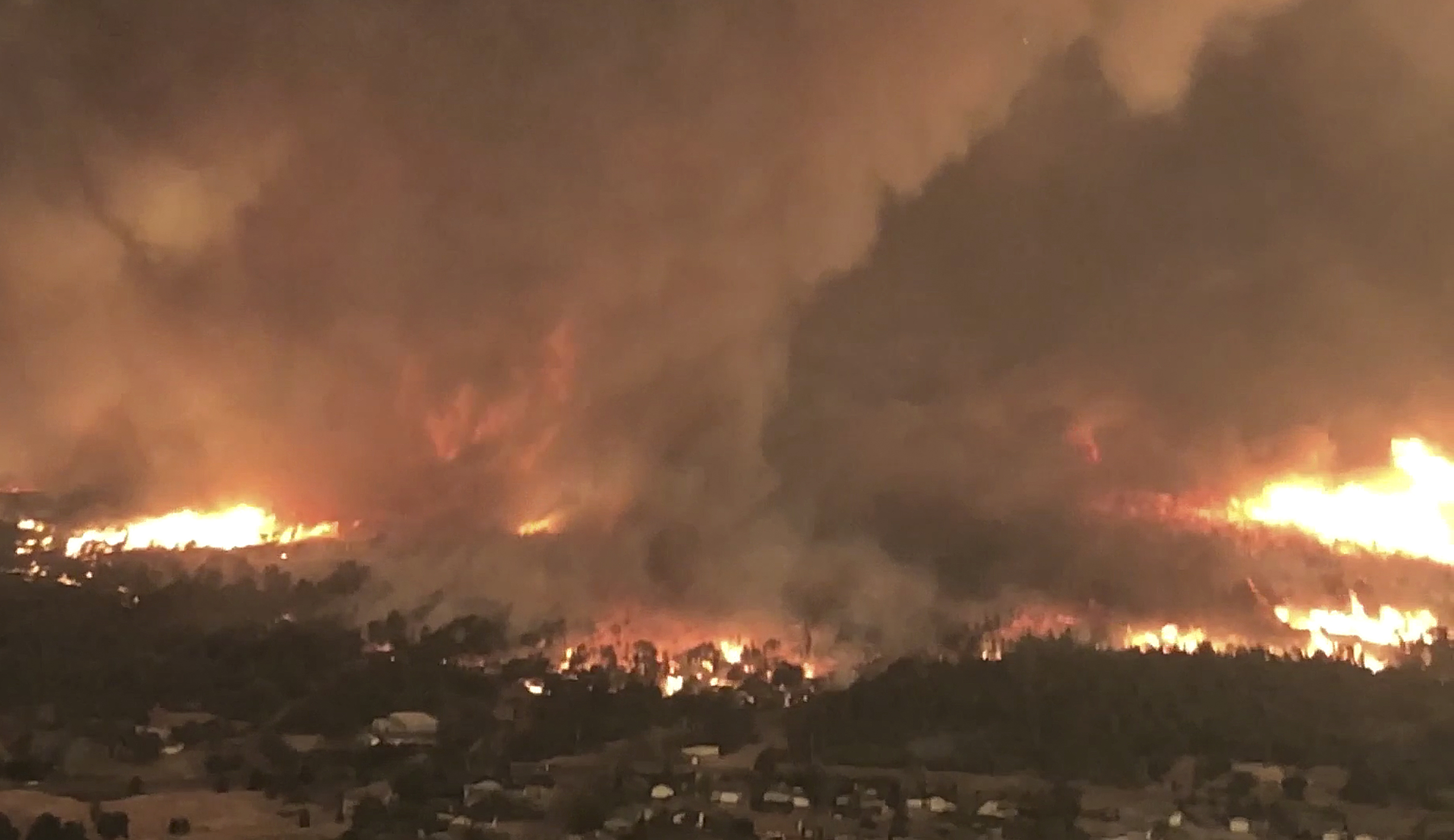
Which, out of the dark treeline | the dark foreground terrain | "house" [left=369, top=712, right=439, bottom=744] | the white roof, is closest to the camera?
the dark foreground terrain

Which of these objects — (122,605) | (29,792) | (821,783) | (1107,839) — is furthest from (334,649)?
(1107,839)

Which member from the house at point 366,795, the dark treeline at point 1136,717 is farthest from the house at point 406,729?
the dark treeline at point 1136,717

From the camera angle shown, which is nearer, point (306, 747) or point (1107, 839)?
point (1107, 839)

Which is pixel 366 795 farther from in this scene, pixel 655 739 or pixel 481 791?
pixel 655 739

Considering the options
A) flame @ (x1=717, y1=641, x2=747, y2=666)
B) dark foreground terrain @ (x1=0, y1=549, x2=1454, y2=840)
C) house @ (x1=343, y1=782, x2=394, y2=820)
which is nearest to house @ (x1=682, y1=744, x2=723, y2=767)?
dark foreground terrain @ (x1=0, y1=549, x2=1454, y2=840)

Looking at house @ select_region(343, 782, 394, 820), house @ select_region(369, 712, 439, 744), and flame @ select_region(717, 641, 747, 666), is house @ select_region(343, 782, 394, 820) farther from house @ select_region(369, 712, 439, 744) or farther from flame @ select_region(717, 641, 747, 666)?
flame @ select_region(717, 641, 747, 666)

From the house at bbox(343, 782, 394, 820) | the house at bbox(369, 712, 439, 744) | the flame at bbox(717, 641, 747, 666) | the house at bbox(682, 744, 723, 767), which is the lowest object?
the house at bbox(343, 782, 394, 820)

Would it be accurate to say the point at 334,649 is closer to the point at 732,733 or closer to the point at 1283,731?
the point at 732,733

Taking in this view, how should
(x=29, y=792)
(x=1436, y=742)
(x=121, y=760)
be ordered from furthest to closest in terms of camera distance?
(x=1436, y=742) < (x=121, y=760) < (x=29, y=792)

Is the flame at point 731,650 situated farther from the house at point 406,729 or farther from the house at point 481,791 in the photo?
the house at point 481,791
